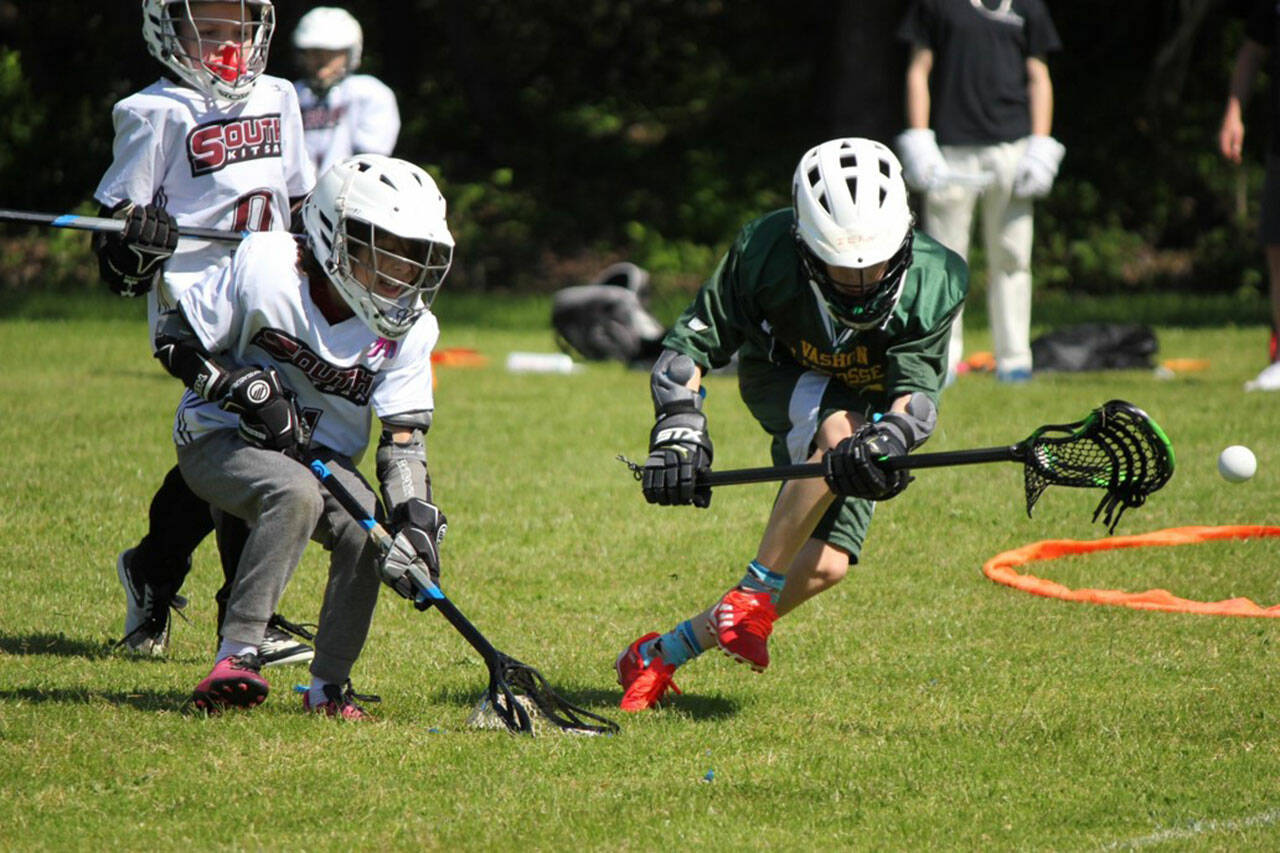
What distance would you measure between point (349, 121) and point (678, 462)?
18.1 feet

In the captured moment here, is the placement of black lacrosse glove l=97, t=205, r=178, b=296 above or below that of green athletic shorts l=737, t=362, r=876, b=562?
above

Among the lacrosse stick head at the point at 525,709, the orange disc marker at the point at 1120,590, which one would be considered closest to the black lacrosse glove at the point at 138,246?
the lacrosse stick head at the point at 525,709

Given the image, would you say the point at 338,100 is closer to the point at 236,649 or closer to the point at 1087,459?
the point at 236,649

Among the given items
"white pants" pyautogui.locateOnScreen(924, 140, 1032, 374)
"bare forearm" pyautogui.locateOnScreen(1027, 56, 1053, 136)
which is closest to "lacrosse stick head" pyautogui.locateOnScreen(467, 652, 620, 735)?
"white pants" pyautogui.locateOnScreen(924, 140, 1032, 374)

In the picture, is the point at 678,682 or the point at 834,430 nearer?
the point at 834,430

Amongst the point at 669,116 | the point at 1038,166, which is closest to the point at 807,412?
the point at 1038,166

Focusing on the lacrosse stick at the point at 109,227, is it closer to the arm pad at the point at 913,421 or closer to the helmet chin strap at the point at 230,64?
the helmet chin strap at the point at 230,64

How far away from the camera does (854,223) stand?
181 inches

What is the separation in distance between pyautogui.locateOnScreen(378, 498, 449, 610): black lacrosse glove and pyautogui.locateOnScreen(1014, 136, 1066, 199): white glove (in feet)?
22.1

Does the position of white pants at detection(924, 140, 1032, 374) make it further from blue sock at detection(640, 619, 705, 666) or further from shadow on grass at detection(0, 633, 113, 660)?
shadow on grass at detection(0, 633, 113, 660)

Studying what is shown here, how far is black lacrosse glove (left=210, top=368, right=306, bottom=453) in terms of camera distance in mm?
4559

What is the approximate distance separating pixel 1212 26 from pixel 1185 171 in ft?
5.30

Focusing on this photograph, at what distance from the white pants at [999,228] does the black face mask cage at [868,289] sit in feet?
19.7

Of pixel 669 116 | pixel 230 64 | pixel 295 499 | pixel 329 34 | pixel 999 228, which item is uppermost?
pixel 230 64
